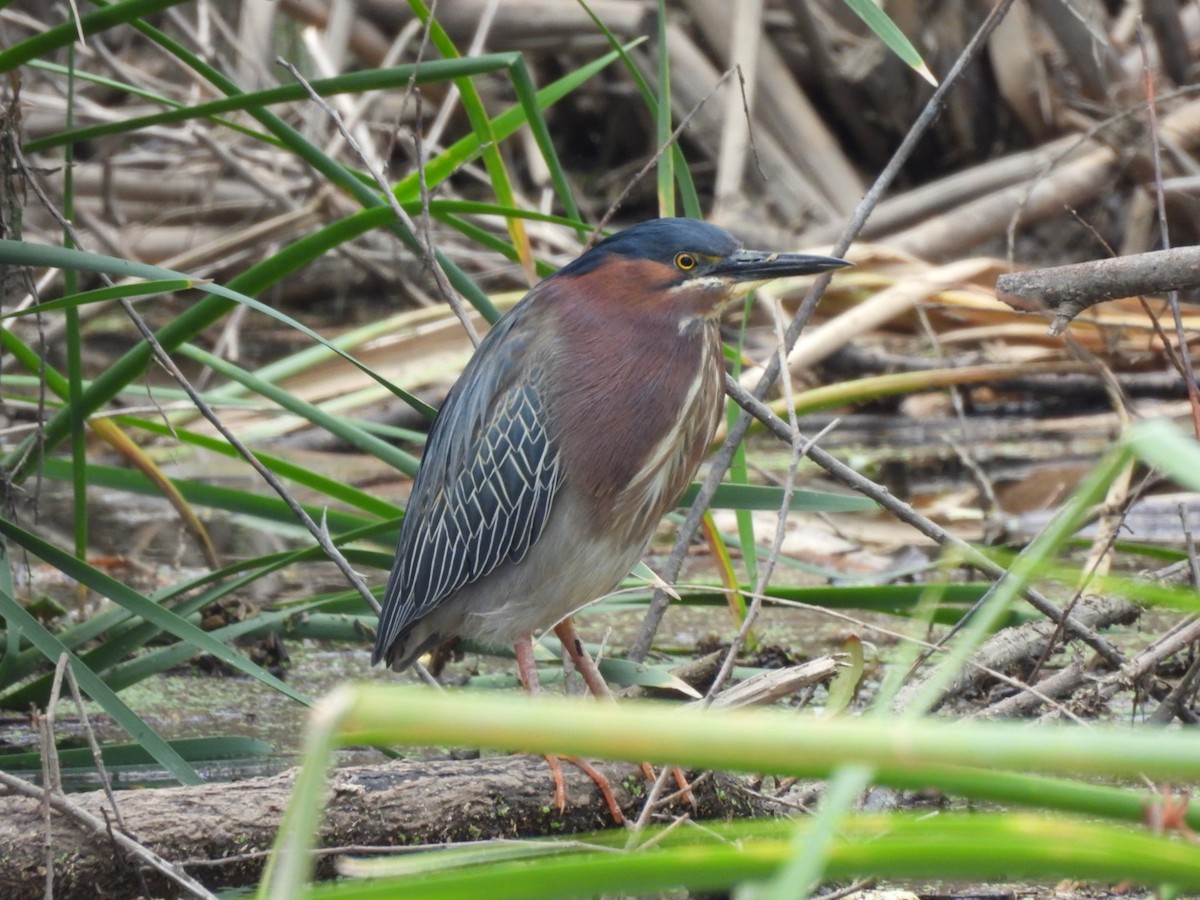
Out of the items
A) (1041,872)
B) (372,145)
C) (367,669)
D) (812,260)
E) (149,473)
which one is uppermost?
(372,145)

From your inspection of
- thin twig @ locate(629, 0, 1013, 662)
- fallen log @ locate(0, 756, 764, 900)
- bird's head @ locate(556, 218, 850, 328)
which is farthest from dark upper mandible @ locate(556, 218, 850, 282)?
fallen log @ locate(0, 756, 764, 900)

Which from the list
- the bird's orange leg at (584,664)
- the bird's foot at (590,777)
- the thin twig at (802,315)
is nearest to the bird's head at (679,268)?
the thin twig at (802,315)

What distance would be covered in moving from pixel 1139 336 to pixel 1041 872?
18.0 ft

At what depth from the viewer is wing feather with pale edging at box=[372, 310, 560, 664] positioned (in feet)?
9.84

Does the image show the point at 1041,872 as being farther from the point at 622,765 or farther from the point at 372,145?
the point at 372,145

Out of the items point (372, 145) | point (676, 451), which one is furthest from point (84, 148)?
point (676, 451)

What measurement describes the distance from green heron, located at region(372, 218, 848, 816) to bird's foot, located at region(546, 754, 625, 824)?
0.30 m

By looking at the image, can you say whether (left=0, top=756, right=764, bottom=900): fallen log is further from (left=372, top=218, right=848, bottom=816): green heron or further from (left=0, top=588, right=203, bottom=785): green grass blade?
(left=372, top=218, right=848, bottom=816): green heron

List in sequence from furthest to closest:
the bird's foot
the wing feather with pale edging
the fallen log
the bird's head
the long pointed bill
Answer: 1. the wing feather with pale edging
2. the bird's head
3. the long pointed bill
4. the bird's foot
5. the fallen log

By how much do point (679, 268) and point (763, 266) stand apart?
0.59ft

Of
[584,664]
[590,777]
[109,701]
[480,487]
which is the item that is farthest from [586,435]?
[109,701]

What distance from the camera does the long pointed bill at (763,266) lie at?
279 cm

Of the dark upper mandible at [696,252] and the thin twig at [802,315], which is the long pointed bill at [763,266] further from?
the thin twig at [802,315]

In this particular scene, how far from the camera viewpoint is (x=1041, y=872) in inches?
30.7
